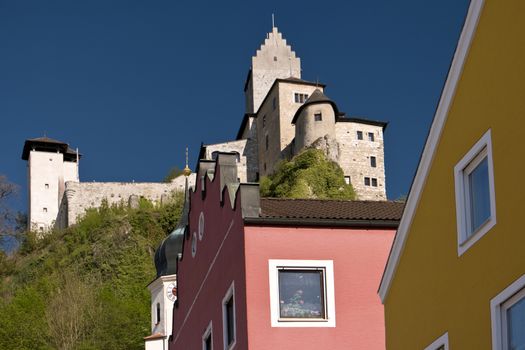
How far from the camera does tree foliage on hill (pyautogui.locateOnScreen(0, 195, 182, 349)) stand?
238 ft

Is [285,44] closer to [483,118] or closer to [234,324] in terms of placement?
[234,324]

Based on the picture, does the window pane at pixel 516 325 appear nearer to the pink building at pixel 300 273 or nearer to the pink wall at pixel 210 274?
the pink building at pixel 300 273

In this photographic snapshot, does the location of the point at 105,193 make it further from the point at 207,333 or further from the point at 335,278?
the point at 335,278

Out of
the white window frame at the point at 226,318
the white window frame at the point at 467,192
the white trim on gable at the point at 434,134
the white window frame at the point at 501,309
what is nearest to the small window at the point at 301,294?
the white window frame at the point at 226,318

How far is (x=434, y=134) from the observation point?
13.3m

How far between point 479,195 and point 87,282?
76725mm

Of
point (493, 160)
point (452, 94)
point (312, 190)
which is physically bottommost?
point (493, 160)

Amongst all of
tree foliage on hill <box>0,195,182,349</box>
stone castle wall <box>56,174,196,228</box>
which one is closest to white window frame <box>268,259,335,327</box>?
tree foliage on hill <box>0,195,182,349</box>

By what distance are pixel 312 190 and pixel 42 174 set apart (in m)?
36.3

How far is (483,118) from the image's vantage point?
12.2 m

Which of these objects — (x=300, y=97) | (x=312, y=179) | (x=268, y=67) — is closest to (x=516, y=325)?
(x=312, y=179)

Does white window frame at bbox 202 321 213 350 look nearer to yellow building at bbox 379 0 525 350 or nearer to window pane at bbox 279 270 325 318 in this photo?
window pane at bbox 279 270 325 318

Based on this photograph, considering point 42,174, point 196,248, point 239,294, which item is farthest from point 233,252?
point 42,174

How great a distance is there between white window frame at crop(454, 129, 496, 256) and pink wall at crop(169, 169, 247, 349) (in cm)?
725
